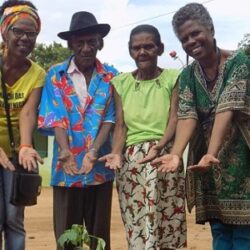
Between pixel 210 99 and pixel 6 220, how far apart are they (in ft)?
5.44

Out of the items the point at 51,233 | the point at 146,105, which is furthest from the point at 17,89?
the point at 51,233

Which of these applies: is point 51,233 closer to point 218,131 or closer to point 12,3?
point 12,3

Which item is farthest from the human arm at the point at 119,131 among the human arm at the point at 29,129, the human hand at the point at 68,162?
the human arm at the point at 29,129

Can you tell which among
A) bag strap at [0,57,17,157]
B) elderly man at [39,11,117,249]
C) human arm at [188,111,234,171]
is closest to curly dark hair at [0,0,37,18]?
elderly man at [39,11,117,249]

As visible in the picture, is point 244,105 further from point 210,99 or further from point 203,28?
point 203,28

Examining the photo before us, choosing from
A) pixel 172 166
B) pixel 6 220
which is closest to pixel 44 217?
pixel 6 220

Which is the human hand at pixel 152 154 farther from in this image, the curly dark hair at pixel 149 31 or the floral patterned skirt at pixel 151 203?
the curly dark hair at pixel 149 31

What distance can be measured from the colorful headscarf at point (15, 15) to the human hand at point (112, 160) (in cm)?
104

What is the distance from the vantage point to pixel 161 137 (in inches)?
189

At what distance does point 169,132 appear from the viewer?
15.6ft

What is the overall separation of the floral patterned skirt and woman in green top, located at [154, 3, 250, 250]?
299 mm

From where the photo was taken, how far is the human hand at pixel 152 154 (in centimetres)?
456

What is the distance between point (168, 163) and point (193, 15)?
0.92 metres

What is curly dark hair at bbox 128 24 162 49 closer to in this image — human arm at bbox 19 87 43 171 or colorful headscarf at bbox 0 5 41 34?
colorful headscarf at bbox 0 5 41 34
